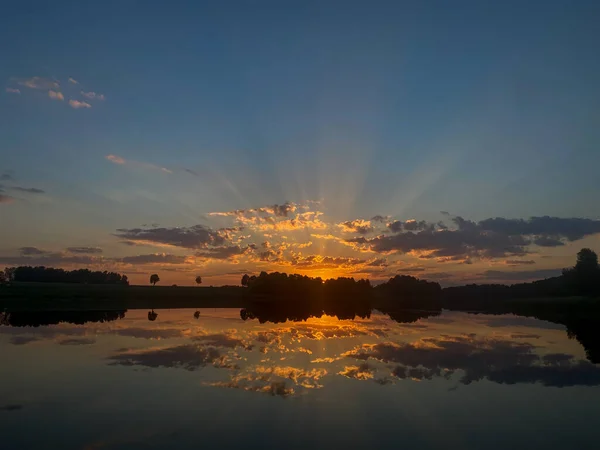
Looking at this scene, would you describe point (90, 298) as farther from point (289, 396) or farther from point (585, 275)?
point (585, 275)

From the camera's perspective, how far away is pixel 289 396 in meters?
20.1

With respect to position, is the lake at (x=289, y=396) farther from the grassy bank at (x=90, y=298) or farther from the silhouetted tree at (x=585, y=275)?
the silhouetted tree at (x=585, y=275)

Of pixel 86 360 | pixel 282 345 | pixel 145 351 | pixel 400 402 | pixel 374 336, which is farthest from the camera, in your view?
pixel 374 336

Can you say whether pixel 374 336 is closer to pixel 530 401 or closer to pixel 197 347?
pixel 197 347

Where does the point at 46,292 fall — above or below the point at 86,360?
above

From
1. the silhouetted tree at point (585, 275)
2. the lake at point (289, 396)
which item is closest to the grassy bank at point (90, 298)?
the lake at point (289, 396)

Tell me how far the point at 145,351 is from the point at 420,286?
181 m

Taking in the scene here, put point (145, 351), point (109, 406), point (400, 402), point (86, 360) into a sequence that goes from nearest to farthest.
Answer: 1. point (109, 406)
2. point (400, 402)
3. point (86, 360)
4. point (145, 351)

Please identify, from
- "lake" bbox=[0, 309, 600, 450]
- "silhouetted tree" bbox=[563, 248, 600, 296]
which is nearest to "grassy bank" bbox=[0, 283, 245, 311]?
"lake" bbox=[0, 309, 600, 450]

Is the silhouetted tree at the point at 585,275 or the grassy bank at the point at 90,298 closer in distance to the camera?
the grassy bank at the point at 90,298

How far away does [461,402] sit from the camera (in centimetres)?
2022

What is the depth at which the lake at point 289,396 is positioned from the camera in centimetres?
1521

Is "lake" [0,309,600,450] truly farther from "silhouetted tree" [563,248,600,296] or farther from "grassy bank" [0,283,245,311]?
"silhouetted tree" [563,248,600,296]

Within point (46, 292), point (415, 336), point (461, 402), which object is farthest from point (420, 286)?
point (461, 402)
